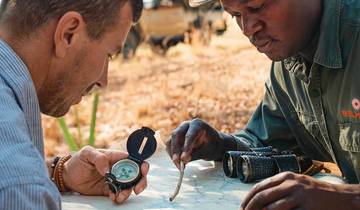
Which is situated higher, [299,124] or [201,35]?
[299,124]

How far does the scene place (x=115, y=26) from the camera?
6.49 feet

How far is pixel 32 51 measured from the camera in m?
1.78

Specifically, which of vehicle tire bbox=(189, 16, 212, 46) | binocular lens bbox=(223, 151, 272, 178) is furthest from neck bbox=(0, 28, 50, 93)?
vehicle tire bbox=(189, 16, 212, 46)

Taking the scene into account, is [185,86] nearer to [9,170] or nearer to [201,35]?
[201,35]

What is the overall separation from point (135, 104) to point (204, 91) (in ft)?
2.58

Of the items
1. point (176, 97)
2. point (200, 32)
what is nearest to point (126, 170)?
point (176, 97)

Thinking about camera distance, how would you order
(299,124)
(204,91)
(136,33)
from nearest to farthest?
(299,124)
(204,91)
(136,33)

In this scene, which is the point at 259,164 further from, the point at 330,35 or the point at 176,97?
the point at 176,97

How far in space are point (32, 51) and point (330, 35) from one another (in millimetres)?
1199

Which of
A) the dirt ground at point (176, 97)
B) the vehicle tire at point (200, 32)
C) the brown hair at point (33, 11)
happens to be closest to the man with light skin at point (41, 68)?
the brown hair at point (33, 11)

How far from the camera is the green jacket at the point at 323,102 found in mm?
2412

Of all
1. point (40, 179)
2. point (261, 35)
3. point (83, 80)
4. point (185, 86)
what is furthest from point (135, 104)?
point (40, 179)

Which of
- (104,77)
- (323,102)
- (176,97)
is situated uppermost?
(104,77)

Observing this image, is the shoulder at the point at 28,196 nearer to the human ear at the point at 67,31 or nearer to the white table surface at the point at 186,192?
the human ear at the point at 67,31
